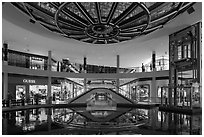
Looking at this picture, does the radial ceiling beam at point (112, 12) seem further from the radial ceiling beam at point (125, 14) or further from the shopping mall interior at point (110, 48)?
the radial ceiling beam at point (125, 14)

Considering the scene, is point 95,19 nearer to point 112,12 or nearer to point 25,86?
point 112,12

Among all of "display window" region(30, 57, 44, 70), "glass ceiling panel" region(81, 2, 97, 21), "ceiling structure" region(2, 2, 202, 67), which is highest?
"glass ceiling panel" region(81, 2, 97, 21)

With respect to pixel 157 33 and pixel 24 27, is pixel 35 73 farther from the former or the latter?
pixel 157 33

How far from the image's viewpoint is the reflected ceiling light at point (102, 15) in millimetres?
9023

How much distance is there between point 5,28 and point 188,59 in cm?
1141

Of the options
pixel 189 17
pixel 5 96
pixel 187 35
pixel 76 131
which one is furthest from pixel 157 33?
pixel 5 96

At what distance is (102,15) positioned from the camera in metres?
10.6

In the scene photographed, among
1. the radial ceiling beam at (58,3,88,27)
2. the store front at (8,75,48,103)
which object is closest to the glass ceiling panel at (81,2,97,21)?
the radial ceiling beam at (58,3,88,27)

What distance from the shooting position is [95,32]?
38.9 feet

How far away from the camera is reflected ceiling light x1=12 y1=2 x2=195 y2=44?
9.02 m

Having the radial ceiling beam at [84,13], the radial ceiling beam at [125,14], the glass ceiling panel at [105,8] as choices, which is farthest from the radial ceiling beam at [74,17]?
the radial ceiling beam at [125,14]

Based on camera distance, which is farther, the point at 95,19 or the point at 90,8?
the point at 95,19

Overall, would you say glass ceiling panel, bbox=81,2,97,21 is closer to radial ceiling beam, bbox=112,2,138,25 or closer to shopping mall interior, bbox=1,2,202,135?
shopping mall interior, bbox=1,2,202,135

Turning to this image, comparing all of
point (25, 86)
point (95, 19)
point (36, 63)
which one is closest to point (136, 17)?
point (95, 19)
